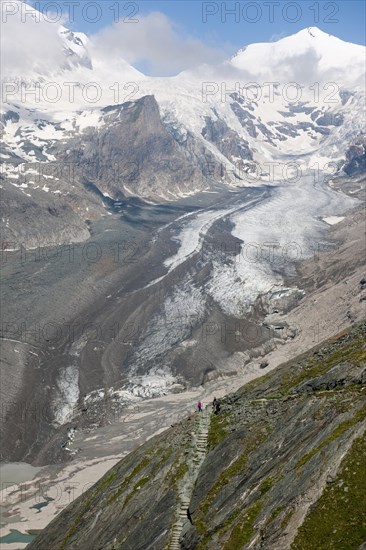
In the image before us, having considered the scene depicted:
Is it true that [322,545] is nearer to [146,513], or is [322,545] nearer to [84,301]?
[146,513]

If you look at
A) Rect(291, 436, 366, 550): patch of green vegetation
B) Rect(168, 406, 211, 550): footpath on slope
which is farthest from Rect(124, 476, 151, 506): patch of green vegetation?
Rect(291, 436, 366, 550): patch of green vegetation

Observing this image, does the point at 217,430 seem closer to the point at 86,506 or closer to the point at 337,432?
the point at 86,506

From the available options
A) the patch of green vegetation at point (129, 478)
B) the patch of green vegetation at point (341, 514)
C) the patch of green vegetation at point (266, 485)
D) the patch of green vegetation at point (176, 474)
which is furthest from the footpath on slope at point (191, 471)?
the patch of green vegetation at point (341, 514)

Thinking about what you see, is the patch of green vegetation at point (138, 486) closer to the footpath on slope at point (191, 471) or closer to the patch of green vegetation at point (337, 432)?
the footpath on slope at point (191, 471)

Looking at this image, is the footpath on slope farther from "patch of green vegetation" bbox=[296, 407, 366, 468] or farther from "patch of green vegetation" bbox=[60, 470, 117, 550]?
"patch of green vegetation" bbox=[60, 470, 117, 550]

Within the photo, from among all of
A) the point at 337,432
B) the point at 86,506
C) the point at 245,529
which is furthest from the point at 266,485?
the point at 86,506

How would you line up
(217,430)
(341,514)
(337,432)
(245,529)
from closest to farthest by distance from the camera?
(341,514)
(245,529)
(337,432)
(217,430)
